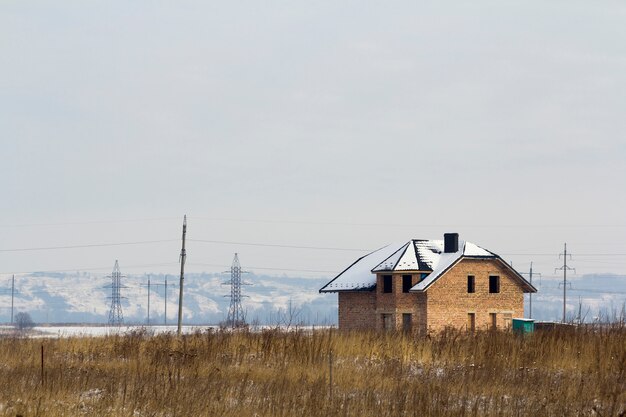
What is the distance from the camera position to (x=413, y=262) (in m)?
62.4

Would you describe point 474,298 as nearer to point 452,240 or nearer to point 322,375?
point 452,240

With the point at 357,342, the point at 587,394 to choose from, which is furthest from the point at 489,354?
the point at 587,394

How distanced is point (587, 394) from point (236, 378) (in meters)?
5.95

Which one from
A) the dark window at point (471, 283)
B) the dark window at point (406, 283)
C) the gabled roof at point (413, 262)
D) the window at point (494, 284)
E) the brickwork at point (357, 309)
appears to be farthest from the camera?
the window at point (494, 284)

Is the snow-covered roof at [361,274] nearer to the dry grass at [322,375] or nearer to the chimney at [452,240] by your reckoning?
the chimney at [452,240]

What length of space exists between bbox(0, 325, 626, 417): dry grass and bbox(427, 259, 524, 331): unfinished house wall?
123 ft

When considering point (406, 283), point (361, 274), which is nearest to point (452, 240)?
point (406, 283)

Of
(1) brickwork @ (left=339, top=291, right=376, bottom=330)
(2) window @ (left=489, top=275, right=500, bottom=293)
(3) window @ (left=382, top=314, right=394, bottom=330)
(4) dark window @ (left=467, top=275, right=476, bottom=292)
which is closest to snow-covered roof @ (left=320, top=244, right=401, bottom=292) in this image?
(1) brickwork @ (left=339, top=291, right=376, bottom=330)

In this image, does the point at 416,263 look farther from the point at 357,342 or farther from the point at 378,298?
the point at 357,342

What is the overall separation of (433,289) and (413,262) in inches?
103

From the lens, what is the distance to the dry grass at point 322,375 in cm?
1305

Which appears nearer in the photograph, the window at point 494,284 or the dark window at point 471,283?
the dark window at point 471,283

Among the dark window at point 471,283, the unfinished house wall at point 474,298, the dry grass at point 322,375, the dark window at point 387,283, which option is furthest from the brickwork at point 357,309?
the dry grass at point 322,375

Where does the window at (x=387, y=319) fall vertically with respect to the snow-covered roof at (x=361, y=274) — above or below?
below
